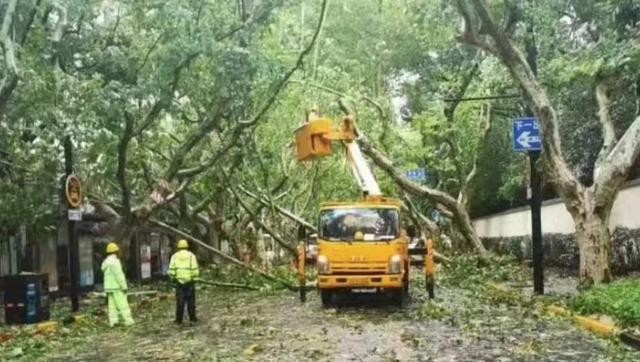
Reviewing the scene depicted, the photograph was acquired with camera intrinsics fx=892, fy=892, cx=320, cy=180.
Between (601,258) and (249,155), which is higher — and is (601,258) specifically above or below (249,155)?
below

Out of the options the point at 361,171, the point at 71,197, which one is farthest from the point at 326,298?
the point at 71,197

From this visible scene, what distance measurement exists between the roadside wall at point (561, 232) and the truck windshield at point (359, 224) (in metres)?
7.87

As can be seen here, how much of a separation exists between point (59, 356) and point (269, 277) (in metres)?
15.1

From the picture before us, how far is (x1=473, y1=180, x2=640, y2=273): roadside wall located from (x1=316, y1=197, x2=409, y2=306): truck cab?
24.9 feet

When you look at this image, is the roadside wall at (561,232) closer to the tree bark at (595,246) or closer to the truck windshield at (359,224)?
the tree bark at (595,246)

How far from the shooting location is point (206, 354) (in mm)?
13875

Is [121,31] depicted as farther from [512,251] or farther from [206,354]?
[512,251]

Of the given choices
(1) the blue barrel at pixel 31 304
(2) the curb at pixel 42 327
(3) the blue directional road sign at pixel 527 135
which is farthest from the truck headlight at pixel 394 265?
(1) the blue barrel at pixel 31 304

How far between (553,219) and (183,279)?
1869 centimetres

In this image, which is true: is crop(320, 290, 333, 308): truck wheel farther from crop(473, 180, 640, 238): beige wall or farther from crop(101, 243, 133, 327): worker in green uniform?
crop(473, 180, 640, 238): beige wall

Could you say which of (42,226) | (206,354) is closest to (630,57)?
(206,354)

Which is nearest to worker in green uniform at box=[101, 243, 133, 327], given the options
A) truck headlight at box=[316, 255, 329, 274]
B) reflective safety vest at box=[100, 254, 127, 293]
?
reflective safety vest at box=[100, 254, 127, 293]

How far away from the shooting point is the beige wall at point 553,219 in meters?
26.2

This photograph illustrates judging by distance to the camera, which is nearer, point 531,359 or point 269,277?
point 531,359
